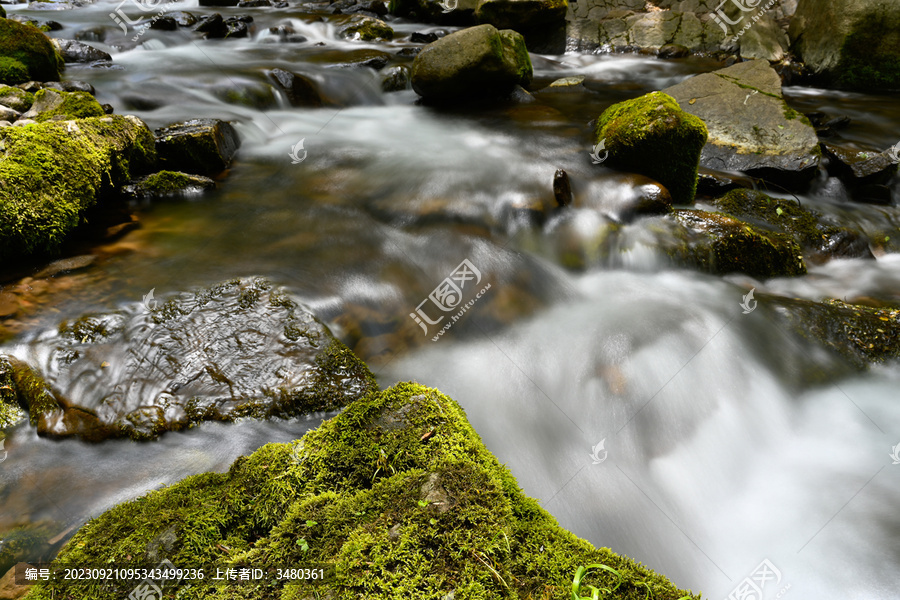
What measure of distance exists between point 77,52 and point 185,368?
9.85 metres

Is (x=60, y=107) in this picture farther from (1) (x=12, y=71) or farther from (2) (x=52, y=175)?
(1) (x=12, y=71)

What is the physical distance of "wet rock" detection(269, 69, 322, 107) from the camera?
871 centimetres

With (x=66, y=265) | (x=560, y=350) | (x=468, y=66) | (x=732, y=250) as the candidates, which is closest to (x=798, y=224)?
(x=732, y=250)

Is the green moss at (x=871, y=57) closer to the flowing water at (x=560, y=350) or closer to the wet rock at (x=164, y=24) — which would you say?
the flowing water at (x=560, y=350)

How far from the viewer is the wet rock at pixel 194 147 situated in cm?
596

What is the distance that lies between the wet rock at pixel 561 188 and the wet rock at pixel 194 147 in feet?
14.5

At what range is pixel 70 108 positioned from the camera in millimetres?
5535

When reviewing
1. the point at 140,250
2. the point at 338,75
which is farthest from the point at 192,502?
the point at 338,75

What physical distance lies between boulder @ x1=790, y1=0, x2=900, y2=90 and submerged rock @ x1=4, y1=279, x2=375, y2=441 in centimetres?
1313

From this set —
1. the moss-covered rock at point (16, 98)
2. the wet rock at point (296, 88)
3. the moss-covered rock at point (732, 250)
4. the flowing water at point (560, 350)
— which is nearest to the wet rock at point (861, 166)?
the flowing water at point (560, 350)

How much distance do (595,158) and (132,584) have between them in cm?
643

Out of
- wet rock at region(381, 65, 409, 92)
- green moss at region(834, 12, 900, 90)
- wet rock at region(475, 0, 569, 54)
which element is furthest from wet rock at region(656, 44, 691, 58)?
wet rock at region(381, 65, 409, 92)

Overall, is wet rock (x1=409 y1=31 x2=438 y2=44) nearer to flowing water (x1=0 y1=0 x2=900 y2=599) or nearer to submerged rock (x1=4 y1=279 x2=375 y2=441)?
flowing water (x1=0 y1=0 x2=900 y2=599)

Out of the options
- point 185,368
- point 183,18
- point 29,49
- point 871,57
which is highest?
point 183,18
